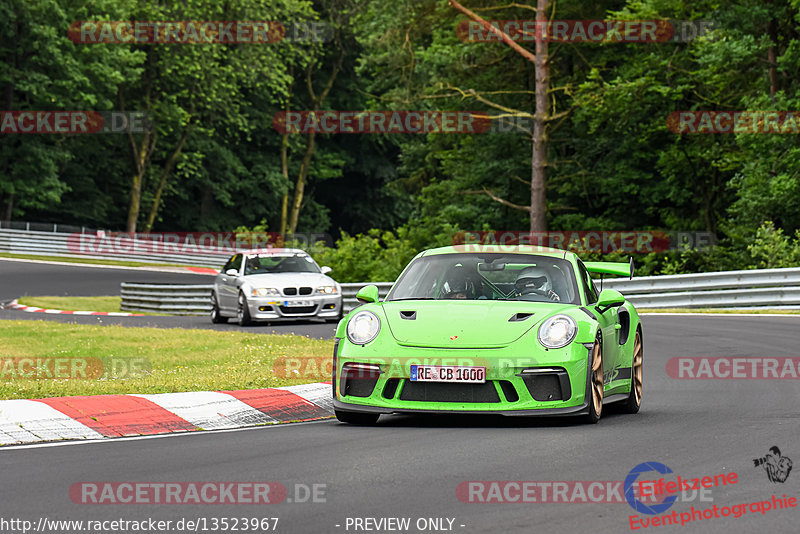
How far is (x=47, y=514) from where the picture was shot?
6098 millimetres

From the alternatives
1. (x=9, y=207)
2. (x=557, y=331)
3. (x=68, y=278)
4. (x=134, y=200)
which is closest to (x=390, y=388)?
(x=557, y=331)

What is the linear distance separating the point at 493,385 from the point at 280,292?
602 inches

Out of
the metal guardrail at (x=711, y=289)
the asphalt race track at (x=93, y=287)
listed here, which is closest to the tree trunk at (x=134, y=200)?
the asphalt race track at (x=93, y=287)

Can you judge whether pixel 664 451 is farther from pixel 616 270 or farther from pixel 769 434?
pixel 616 270

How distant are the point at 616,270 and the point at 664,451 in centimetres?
362

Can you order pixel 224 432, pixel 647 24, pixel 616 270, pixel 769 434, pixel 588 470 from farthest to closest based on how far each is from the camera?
pixel 647 24, pixel 616 270, pixel 224 432, pixel 769 434, pixel 588 470

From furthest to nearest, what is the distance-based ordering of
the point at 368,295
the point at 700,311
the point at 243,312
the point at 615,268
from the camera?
1. the point at 700,311
2. the point at 243,312
3. the point at 615,268
4. the point at 368,295

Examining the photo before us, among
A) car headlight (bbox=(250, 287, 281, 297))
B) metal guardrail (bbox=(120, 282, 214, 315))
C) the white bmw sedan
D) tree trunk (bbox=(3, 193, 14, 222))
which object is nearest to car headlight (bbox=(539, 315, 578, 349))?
the white bmw sedan

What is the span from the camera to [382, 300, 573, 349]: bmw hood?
29.9ft

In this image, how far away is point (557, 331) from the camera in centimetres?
923

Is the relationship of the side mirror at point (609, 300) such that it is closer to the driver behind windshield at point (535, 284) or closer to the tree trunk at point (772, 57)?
the driver behind windshield at point (535, 284)

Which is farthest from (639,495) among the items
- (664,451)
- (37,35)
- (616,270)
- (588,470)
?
(37,35)

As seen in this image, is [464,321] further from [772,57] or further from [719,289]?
[772,57]

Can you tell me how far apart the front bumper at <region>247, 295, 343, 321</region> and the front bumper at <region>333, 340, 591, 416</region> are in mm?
14788
